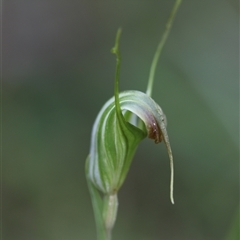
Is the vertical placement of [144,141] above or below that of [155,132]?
above

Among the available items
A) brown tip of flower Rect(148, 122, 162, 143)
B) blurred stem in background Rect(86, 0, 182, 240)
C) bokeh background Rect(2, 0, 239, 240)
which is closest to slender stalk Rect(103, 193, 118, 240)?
blurred stem in background Rect(86, 0, 182, 240)

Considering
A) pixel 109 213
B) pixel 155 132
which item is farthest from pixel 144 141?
pixel 155 132

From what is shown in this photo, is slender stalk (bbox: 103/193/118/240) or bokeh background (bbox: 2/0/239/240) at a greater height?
bokeh background (bbox: 2/0/239/240)

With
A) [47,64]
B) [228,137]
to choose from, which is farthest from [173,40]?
[47,64]

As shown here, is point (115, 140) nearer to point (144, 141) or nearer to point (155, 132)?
point (155, 132)

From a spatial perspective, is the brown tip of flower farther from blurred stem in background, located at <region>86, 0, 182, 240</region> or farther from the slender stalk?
the slender stalk

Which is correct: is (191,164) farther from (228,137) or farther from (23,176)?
(23,176)
